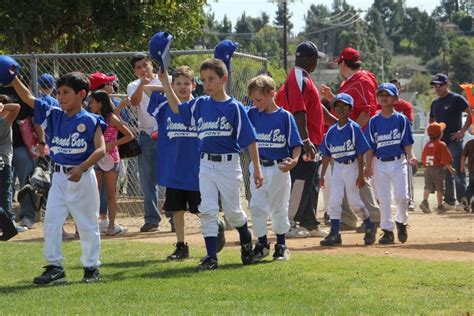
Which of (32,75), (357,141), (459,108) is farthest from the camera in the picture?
(459,108)

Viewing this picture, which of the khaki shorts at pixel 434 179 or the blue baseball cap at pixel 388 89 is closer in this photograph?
the blue baseball cap at pixel 388 89

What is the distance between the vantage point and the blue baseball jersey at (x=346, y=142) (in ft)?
37.9

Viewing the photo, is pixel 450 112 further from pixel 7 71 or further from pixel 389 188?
pixel 7 71

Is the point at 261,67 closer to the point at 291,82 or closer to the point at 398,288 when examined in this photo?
the point at 291,82

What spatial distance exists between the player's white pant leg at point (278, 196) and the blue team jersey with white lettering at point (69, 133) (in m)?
1.81

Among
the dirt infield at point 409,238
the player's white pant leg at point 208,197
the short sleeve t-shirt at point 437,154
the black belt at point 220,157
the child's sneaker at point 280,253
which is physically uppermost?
the black belt at point 220,157

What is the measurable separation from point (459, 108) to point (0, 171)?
760 cm

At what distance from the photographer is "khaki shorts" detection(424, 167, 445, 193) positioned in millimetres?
17062

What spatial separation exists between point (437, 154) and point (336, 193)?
19.0ft

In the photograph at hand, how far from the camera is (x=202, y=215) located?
9352 millimetres

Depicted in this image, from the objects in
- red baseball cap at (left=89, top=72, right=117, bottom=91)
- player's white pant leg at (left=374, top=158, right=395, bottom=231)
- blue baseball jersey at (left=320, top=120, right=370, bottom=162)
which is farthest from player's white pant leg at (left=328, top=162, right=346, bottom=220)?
red baseball cap at (left=89, top=72, right=117, bottom=91)

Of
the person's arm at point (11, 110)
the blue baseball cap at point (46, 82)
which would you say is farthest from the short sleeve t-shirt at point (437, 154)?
the person's arm at point (11, 110)

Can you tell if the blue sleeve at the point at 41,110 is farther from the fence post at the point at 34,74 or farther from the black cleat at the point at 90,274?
the fence post at the point at 34,74

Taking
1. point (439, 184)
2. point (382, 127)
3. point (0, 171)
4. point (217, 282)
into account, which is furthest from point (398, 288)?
point (439, 184)
